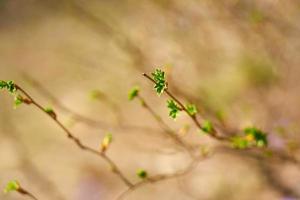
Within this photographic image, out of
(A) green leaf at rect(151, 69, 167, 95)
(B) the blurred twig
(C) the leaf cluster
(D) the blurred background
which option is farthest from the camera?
(B) the blurred twig

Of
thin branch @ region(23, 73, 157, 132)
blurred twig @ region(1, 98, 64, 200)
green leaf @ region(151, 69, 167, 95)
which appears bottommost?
green leaf @ region(151, 69, 167, 95)

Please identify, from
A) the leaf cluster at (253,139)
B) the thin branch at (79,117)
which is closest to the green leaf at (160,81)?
the leaf cluster at (253,139)

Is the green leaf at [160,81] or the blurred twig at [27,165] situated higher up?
the blurred twig at [27,165]

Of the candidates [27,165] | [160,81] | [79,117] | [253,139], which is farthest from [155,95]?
[160,81]

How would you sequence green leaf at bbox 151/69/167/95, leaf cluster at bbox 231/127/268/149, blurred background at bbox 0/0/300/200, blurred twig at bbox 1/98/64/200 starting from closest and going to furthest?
green leaf at bbox 151/69/167/95 → leaf cluster at bbox 231/127/268/149 → blurred background at bbox 0/0/300/200 → blurred twig at bbox 1/98/64/200

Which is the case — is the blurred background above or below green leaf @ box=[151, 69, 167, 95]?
above

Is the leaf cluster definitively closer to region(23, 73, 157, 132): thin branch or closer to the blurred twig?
region(23, 73, 157, 132): thin branch

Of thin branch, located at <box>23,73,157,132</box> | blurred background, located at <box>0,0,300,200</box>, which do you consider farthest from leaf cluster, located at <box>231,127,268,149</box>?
thin branch, located at <box>23,73,157,132</box>

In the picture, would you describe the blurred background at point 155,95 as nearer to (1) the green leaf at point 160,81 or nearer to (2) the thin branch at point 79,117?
(2) the thin branch at point 79,117
